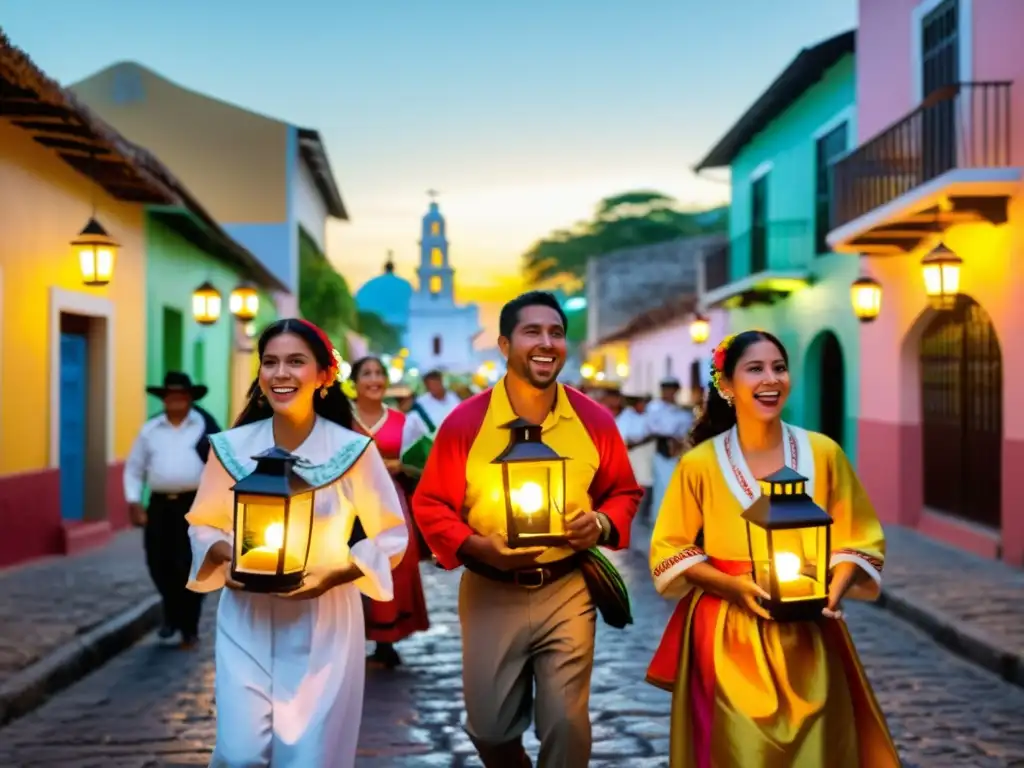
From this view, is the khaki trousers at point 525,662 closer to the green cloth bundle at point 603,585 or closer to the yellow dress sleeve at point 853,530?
the green cloth bundle at point 603,585

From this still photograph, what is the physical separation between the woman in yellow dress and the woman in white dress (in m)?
1.00

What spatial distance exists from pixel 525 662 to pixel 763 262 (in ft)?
59.1

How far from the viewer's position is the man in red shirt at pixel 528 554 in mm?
4336

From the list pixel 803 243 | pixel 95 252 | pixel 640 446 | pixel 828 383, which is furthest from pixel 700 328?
pixel 95 252

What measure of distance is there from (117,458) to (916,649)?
1000 centimetres

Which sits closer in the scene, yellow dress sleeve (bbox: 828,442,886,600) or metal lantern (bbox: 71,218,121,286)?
yellow dress sleeve (bbox: 828,442,886,600)

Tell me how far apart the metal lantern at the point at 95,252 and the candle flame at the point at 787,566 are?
398 inches

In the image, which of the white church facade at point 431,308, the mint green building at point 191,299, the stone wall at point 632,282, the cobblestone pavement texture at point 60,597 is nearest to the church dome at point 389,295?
the white church facade at point 431,308

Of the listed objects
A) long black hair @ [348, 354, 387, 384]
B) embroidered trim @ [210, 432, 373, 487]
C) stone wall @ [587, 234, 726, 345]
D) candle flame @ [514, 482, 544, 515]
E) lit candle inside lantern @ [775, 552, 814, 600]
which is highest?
stone wall @ [587, 234, 726, 345]

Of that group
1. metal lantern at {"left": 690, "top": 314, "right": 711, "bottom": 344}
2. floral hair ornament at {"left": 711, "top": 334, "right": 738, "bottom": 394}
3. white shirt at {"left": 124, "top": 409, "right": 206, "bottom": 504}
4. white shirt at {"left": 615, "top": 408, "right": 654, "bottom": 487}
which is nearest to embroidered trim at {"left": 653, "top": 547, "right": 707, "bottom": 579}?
floral hair ornament at {"left": 711, "top": 334, "right": 738, "bottom": 394}

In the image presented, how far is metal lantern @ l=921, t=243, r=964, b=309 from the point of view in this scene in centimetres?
1267

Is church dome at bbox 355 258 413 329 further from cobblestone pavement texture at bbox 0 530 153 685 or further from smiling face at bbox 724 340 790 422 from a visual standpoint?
smiling face at bbox 724 340 790 422

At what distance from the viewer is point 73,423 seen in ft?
47.4

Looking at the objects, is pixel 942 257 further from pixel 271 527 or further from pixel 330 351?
pixel 271 527
